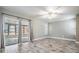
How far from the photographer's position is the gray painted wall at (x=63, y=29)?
188 centimetres

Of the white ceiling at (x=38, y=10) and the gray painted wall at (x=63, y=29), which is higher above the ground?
the white ceiling at (x=38, y=10)

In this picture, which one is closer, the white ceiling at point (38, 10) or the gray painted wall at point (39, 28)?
the white ceiling at point (38, 10)

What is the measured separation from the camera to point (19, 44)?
1.87 meters

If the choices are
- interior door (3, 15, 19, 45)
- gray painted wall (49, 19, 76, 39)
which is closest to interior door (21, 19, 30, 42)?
interior door (3, 15, 19, 45)

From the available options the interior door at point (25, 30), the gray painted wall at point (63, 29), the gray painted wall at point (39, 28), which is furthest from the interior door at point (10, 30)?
the gray painted wall at point (63, 29)

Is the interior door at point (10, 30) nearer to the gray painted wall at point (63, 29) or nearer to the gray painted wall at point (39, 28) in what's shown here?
the gray painted wall at point (39, 28)

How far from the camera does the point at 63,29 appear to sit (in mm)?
1983

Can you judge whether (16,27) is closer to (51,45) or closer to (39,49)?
(39,49)

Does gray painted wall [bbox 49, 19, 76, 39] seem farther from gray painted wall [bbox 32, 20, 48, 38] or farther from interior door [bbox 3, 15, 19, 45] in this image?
interior door [bbox 3, 15, 19, 45]

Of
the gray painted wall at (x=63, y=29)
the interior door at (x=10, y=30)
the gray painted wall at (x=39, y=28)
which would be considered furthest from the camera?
the gray painted wall at (x=39, y=28)

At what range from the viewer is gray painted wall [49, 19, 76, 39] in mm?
1884

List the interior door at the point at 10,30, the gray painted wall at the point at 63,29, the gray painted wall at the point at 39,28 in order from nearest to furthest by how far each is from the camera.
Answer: the interior door at the point at 10,30, the gray painted wall at the point at 63,29, the gray painted wall at the point at 39,28

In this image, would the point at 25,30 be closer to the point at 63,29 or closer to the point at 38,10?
the point at 38,10

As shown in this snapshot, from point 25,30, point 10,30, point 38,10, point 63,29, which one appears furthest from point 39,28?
point 10,30
